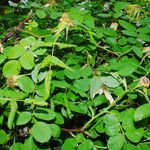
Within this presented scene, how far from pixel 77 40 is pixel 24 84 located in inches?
11.0

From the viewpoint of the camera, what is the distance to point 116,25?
1.15 m

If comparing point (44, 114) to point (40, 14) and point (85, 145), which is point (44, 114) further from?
point (40, 14)

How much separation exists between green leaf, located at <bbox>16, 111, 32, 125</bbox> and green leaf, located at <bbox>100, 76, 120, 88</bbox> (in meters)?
0.21

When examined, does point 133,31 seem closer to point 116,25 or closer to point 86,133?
point 116,25

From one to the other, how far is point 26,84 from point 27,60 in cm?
6

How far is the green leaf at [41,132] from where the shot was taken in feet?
2.19

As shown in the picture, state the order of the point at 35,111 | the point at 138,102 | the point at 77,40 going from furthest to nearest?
1. the point at 77,40
2. the point at 138,102
3. the point at 35,111

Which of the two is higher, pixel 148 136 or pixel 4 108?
pixel 4 108

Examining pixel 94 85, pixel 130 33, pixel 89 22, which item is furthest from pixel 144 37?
pixel 94 85

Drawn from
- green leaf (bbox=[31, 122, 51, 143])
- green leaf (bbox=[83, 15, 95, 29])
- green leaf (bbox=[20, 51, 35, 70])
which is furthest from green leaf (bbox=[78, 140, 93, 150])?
green leaf (bbox=[83, 15, 95, 29])

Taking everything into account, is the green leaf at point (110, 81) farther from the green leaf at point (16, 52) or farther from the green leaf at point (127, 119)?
the green leaf at point (16, 52)

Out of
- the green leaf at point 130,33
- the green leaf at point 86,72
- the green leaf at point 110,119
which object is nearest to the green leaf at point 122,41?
the green leaf at point 130,33

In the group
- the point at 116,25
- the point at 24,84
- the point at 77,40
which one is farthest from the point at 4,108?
the point at 116,25

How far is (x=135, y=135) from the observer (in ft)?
2.39
